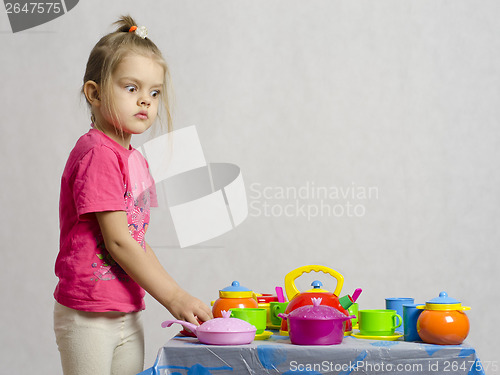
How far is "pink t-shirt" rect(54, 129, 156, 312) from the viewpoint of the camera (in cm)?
108

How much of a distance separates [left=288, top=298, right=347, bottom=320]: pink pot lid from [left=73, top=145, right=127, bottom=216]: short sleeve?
1.19 feet

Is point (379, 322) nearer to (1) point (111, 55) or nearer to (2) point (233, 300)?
(2) point (233, 300)

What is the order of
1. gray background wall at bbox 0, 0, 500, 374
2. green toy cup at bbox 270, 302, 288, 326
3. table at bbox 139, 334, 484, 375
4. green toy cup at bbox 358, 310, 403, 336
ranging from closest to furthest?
1. table at bbox 139, 334, 484, 375
2. green toy cup at bbox 358, 310, 403, 336
3. green toy cup at bbox 270, 302, 288, 326
4. gray background wall at bbox 0, 0, 500, 374

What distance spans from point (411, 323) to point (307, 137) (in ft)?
4.95

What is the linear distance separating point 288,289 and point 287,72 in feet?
4.63

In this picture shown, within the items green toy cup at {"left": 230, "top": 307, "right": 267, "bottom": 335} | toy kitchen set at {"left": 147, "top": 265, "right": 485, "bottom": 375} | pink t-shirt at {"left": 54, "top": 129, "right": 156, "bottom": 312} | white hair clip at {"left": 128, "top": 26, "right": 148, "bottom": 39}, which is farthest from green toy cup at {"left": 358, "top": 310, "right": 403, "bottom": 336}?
white hair clip at {"left": 128, "top": 26, "right": 148, "bottom": 39}

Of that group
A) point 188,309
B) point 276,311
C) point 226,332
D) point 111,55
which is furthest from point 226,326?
point 111,55

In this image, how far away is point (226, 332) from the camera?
0.91 meters

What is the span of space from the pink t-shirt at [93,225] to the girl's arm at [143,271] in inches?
1.1

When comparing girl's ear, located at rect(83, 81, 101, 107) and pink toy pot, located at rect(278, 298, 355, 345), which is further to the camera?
girl's ear, located at rect(83, 81, 101, 107)

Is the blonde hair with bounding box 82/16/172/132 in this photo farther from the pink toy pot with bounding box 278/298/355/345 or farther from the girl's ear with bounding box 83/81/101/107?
the pink toy pot with bounding box 278/298/355/345

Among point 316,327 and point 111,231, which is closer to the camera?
point 316,327

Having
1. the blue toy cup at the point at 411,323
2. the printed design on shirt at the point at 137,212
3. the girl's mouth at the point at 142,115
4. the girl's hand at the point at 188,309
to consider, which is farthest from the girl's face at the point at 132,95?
the blue toy cup at the point at 411,323

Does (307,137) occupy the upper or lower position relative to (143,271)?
upper
